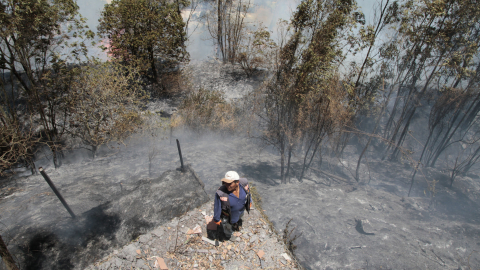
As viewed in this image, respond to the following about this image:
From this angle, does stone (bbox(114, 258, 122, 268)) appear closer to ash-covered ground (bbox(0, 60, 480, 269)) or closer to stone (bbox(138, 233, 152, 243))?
stone (bbox(138, 233, 152, 243))

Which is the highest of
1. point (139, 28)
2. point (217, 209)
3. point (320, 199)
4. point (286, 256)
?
point (139, 28)

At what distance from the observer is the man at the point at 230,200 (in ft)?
12.8

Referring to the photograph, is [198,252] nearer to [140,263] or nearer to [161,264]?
[161,264]

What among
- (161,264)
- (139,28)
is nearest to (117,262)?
(161,264)

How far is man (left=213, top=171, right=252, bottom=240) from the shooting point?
391 centimetres

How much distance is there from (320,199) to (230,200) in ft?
27.0

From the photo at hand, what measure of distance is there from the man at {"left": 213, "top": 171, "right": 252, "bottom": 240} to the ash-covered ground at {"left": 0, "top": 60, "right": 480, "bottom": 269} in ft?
11.0

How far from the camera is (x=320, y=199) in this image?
1058 cm

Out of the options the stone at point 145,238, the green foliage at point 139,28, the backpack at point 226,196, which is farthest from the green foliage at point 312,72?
the green foliage at point 139,28

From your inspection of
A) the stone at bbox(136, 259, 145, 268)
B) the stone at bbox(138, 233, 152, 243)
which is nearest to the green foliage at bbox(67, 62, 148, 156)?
the stone at bbox(138, 233, 152, 243)

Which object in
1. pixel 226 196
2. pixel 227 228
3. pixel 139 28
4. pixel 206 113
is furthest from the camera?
pixel 206 113

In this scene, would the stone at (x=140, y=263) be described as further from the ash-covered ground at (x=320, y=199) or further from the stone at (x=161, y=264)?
the ash-covered ground at (x=320, y=199)

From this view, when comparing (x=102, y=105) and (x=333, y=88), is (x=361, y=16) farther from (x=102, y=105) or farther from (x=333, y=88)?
(x=102, y=105)

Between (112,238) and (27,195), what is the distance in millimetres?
5019
